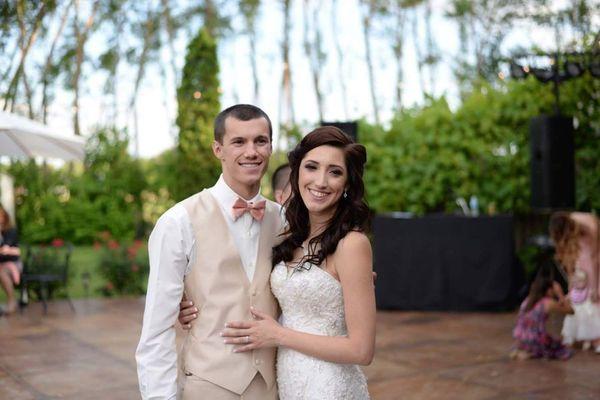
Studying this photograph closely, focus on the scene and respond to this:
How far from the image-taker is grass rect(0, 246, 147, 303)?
10758mm

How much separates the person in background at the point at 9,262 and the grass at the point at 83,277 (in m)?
0.79

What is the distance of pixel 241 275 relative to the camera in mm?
2328

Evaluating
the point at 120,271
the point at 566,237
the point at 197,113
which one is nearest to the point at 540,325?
the point at 566,237

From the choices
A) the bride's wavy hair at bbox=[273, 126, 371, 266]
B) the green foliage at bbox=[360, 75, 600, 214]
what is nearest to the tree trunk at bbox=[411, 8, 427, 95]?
the green foliage at bbox=[360, 75, 600, 214]

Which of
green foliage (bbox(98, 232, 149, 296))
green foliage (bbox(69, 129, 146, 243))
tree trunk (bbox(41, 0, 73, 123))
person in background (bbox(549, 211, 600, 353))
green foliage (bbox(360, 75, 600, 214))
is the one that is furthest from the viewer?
tree trunk (bbox(41, 0, 73, 123))

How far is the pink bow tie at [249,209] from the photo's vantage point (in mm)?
2367

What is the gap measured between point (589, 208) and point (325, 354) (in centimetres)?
777

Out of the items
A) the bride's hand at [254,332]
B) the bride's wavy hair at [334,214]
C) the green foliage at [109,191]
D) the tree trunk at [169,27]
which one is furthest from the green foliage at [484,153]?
the tree trunk at [169,27]

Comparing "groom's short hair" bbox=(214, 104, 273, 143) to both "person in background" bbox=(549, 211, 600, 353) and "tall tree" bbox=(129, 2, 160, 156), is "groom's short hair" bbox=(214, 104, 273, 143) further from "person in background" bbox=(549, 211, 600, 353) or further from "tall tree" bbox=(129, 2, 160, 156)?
"tall tree" bbox=(129, 2, 160, 156)

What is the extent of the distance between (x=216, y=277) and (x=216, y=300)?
7 centimetres

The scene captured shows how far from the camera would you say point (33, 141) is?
31.1 feet

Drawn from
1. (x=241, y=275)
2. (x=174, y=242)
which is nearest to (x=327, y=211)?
(x=241, y=275)

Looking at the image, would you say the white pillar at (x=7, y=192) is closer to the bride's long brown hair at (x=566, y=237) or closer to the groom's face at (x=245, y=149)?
the bride's long brown hair at (x=566, y=237)

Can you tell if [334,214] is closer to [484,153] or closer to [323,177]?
[323,177]
